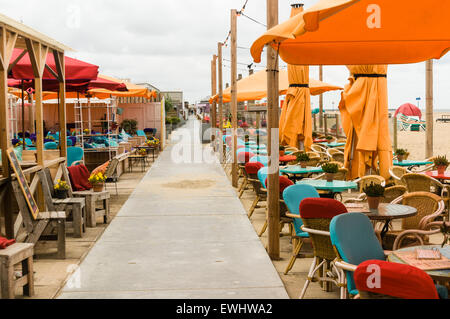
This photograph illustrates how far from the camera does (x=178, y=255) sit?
661cm

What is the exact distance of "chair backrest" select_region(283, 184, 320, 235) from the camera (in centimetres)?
578

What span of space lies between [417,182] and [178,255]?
3313mm

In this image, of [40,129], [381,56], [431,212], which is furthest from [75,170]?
[431,212]

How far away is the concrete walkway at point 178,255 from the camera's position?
5.25 meters

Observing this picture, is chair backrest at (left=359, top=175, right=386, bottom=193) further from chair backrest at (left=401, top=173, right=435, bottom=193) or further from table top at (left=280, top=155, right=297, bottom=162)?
table top at (left=280, top=155, right=297, bottom=162)

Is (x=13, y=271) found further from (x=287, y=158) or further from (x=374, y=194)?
(x=287, y=158)

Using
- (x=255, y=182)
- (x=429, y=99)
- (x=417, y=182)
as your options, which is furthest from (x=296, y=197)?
(x=429, y=99)

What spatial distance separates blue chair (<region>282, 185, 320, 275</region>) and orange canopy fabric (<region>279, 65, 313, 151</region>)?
6265mm

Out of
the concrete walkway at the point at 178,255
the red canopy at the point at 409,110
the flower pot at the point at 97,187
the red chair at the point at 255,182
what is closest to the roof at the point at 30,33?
the flower pot at the point at 97,187

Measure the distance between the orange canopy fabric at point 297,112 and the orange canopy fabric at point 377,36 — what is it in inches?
186

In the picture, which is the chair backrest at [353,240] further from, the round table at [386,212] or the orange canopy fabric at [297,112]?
the orange canopy fabric at [297,112]

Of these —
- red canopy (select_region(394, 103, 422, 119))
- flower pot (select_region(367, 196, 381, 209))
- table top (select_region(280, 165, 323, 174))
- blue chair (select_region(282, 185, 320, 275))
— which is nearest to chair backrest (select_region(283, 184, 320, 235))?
blue chair (select_region(282, 185, 320, 275))

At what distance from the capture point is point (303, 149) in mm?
12508
